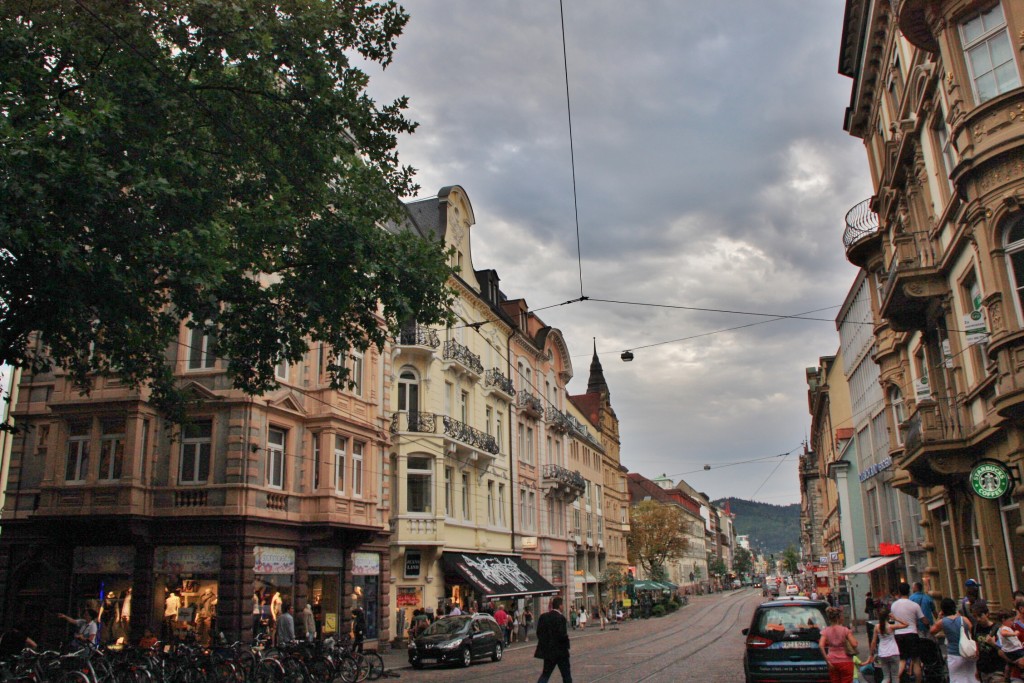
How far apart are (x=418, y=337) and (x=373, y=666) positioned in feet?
51.0

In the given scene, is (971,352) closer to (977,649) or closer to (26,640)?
(977,649)

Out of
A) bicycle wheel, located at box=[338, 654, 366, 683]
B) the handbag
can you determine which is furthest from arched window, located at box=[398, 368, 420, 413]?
the handbag

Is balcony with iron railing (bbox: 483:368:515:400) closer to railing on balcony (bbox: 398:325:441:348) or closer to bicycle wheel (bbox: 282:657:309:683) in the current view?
Result: railing on balcony (bbox: 398:325:441:348)

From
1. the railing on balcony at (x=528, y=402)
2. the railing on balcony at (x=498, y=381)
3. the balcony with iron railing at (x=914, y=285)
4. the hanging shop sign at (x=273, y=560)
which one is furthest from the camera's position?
the railing on balcony at (x=528, y=402)

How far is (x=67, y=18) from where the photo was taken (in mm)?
14117

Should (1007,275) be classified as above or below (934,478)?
above

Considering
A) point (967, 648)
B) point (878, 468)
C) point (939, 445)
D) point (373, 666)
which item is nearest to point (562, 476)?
point (878, 468)

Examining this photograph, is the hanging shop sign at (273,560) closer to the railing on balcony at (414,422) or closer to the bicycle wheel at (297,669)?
the bicycle wheel at (297,669)

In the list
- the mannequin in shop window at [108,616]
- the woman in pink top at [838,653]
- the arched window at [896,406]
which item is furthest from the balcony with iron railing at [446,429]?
the woman in pink top at [838,653]

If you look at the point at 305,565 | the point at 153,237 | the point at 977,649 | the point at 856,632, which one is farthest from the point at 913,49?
the point at 856,632

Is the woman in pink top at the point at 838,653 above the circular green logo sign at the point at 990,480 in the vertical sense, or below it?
below

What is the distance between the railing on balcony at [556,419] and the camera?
1999 inches

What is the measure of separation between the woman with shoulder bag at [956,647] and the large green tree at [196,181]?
10.0m

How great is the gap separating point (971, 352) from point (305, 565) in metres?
18.4
